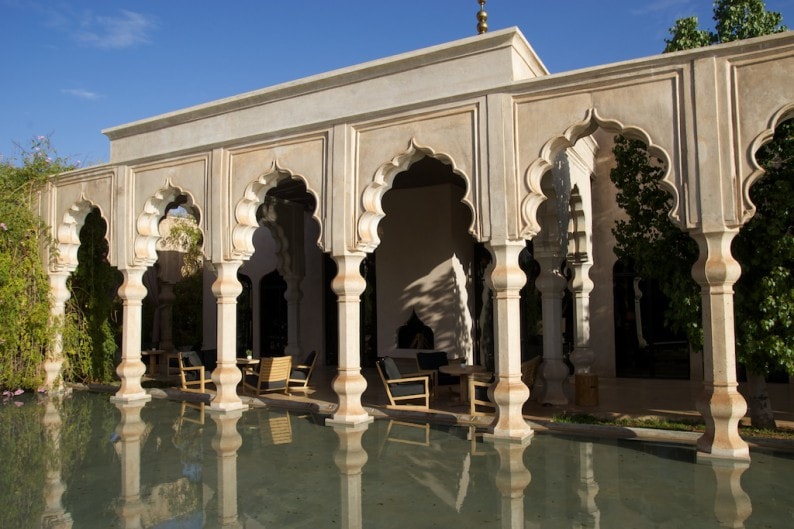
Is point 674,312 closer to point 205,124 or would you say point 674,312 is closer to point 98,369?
point 205,124

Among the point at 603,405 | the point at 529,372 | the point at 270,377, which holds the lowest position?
the point at 603,405

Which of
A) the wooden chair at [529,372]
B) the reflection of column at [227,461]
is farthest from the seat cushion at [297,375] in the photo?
the wooden chair at [529,372]

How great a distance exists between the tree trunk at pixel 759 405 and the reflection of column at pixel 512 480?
2.87 metres

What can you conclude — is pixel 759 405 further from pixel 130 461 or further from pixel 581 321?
pixel 130 461

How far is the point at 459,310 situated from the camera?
1355 centimetres

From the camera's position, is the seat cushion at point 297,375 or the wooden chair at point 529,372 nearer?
the wooden chair at point 529,372

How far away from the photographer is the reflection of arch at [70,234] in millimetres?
11961

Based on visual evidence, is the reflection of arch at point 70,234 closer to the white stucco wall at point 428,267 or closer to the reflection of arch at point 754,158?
the white stucco wall at point 428,267

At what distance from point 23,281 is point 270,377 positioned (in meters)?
4.99

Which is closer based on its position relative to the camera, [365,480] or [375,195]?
[365,480]

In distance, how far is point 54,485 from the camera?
19.6ft

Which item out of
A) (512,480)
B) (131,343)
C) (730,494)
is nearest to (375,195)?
(512,480)

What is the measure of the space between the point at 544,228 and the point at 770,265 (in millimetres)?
3365

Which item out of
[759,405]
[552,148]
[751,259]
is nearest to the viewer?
[751,259]
